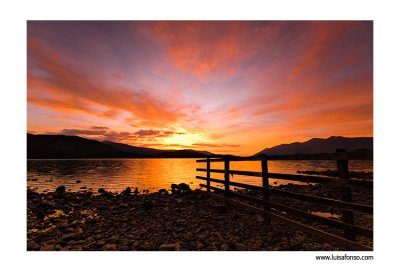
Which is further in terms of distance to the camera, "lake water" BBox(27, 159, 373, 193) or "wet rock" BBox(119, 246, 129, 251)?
"lake water" BBox(27, 159, 373, 193)

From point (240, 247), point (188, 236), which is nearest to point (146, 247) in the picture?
point (188, 236)

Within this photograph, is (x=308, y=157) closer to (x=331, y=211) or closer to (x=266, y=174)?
(x=266, y=174)

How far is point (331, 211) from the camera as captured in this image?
35.0ft

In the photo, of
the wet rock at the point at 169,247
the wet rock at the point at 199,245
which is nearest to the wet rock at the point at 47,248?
the wet rock at the point at 169,247

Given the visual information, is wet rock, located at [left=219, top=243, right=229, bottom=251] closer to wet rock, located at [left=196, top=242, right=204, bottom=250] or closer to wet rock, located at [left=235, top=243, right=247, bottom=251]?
wet rock, located at [left=235, top=243, right=247, bottom=251]

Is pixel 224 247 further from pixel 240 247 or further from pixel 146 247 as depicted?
pixel 146 247

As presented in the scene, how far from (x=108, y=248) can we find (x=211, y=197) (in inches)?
277

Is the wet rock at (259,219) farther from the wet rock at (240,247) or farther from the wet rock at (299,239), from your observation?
the wet rock at (240,247)

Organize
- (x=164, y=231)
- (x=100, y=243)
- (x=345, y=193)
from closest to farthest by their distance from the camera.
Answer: (x=345, y=193)
(x=100, y=243)
(x=164, y=231)

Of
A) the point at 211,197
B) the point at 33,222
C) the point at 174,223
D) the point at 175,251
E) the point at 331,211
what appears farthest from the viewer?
the point at 211,197

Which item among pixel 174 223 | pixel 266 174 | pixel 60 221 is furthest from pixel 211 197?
pixel 60 221

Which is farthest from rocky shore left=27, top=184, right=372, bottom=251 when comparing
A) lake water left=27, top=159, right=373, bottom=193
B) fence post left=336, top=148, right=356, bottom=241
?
lake water left=27, top=159, right=373, bottom=193

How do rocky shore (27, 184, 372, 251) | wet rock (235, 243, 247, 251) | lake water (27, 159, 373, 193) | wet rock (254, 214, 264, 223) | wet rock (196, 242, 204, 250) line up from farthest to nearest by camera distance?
lake water (27, 159, 373, 193) → wet rock (254, 214, 264, 223) → rocky shore (27, 184, 372, 251) → wet rock (196, 242, 204, 250) → wet rock (235, 243, 247, 251)

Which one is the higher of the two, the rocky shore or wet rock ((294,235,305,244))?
wet rock ((294,235,305,244))
